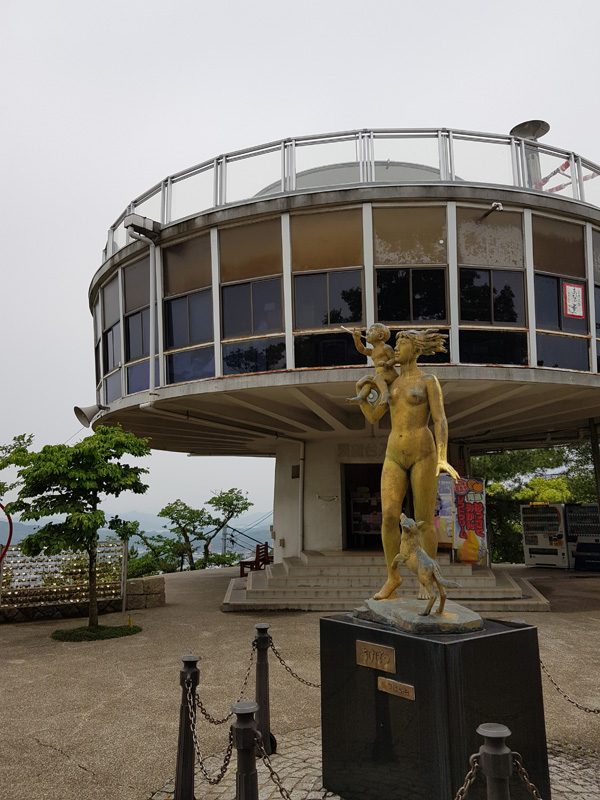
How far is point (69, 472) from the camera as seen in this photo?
A: 11.8 m

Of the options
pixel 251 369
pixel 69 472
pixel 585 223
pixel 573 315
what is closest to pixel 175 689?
pixel 69 472

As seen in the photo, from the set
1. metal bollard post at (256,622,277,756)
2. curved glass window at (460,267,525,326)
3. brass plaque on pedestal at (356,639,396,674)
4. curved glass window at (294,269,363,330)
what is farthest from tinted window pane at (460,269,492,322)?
brass plaque on pedestal at (356,639,396,674)

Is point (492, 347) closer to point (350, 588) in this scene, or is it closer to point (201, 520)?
point (350, 588)

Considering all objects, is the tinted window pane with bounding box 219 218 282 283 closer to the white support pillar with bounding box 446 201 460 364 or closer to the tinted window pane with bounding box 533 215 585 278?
the white support pillar with bounding box 446 201 460 364

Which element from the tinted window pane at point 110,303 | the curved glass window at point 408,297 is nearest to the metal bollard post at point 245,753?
the curved glass window at point 408,297

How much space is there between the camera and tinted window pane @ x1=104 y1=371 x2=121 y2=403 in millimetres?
16425

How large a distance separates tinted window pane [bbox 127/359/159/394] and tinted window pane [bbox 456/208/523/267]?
7647mm

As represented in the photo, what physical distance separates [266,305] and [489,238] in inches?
200

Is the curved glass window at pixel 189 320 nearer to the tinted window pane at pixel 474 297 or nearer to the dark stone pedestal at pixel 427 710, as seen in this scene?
the tinted window pane at pixel 474 297

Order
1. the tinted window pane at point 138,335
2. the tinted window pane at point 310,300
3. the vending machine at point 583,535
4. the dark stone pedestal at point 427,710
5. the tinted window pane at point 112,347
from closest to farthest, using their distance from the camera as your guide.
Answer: the dark stone pedestal at point 427,710
the tinted window pane at point 310,300
the tinted window pane at point 138,335
the tinted window pane at point 112,347
the vending machine at point 583,535

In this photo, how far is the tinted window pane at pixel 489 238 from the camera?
1347 cm

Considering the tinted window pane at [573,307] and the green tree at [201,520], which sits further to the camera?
the green tree at [201,520]

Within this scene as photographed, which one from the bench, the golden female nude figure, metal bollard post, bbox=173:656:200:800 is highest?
the golden female nude figure

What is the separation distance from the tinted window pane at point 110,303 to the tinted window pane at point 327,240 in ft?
18.3
